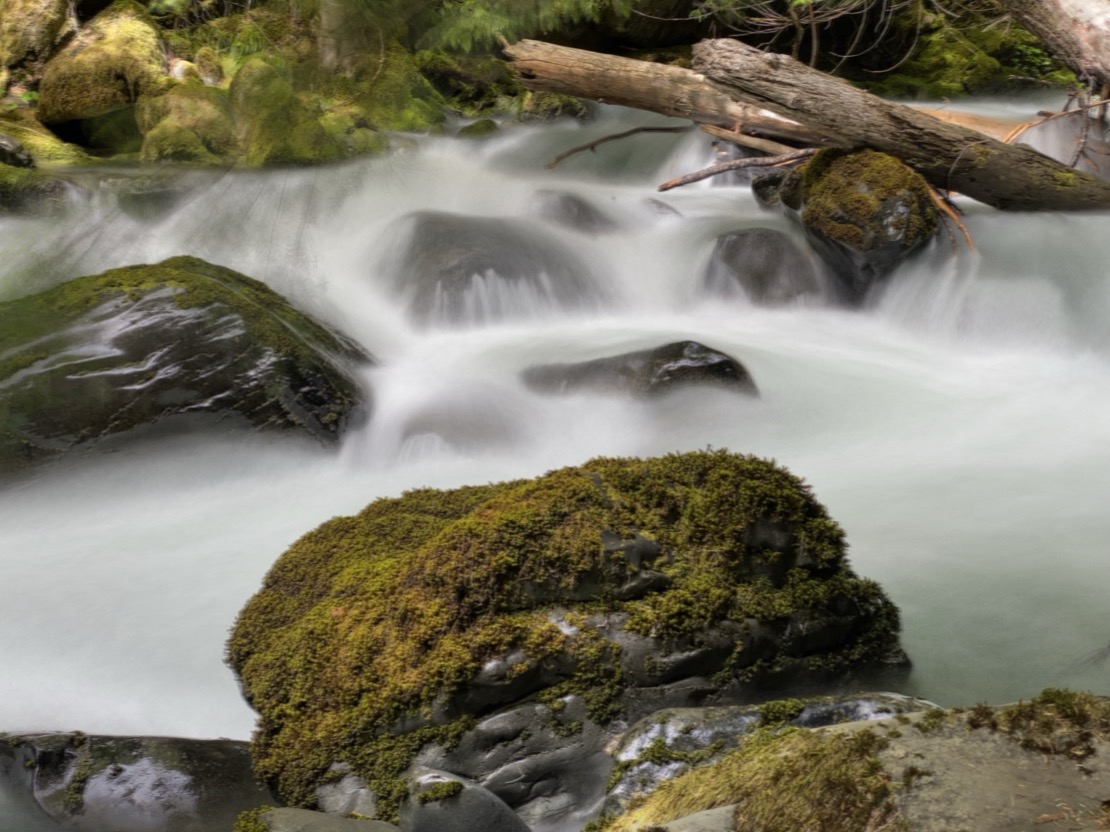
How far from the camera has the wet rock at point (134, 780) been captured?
123 inches

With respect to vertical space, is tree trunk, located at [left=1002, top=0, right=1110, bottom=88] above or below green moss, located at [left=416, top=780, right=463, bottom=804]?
above

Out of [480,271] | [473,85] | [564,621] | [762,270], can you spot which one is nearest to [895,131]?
[762,270]

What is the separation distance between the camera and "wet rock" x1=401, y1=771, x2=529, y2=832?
259cm

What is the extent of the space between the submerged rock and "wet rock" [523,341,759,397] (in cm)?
189

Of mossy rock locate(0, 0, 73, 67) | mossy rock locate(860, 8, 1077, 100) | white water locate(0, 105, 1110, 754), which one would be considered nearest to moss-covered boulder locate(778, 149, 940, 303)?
white water locate(0, 105, 1110, 754)

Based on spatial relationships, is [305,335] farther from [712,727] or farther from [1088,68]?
[1088,68]

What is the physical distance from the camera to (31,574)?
495 centimetres

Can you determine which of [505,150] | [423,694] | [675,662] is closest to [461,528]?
[423,694]

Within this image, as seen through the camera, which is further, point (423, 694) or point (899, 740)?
point (423, 694)

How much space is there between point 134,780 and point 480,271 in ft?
17.6

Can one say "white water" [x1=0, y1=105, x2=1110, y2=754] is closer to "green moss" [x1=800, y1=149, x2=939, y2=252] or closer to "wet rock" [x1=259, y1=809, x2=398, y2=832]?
"green moss" [x1=800, y1=149, x2=939, y2=252]

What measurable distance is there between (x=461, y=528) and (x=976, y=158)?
19.5 feet

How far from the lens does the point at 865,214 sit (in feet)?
24.3

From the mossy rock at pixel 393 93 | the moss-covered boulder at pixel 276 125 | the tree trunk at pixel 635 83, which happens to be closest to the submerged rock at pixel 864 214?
the tree trunk at pixel 635 83
